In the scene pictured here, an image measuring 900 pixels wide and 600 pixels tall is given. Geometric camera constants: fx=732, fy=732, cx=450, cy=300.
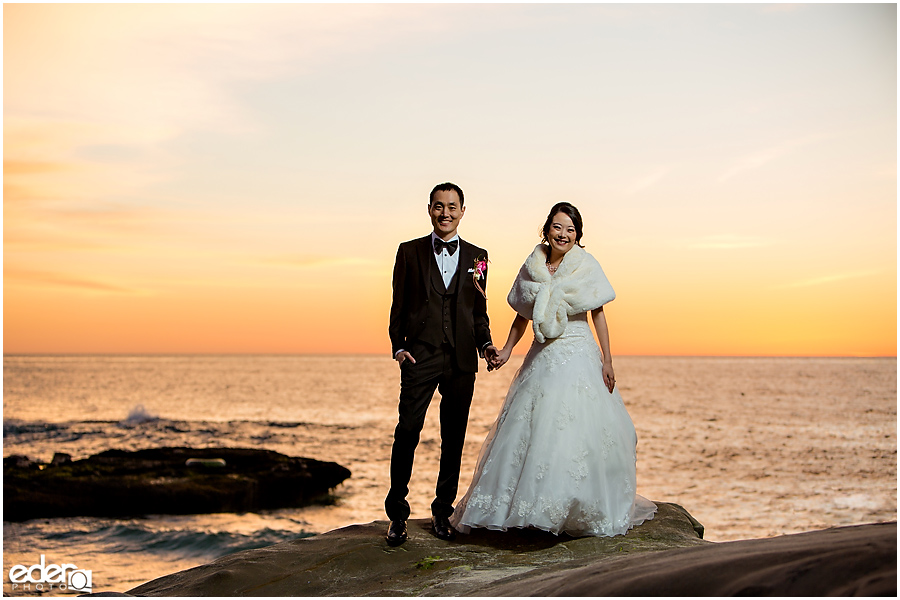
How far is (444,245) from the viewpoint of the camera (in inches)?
200

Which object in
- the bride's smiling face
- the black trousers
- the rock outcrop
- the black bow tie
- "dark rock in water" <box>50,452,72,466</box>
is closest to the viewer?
the rock outcrop

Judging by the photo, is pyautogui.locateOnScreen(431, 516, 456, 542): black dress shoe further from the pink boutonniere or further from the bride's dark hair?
the bride's dark hair

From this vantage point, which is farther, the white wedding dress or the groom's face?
the groom's face

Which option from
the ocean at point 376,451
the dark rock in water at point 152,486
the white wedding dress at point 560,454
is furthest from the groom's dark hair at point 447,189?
the dark rock in water at point 152,486

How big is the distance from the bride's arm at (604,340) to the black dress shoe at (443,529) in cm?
147

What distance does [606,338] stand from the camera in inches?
205

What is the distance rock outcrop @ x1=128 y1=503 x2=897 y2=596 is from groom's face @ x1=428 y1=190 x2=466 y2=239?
2143mm

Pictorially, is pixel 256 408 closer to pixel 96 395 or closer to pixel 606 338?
pixel 96 395

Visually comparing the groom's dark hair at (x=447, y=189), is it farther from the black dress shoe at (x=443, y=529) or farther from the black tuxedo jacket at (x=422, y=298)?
the black dress shoe at (x=443, y=529)

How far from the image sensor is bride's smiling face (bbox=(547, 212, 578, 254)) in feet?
17.1

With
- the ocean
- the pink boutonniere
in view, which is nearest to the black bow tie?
the pink boutonniere

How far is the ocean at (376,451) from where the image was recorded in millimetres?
11867

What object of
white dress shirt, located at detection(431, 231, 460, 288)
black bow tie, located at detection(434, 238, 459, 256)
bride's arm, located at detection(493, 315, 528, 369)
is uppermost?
black bow tie, located at detection(434, 238, 459, 256)

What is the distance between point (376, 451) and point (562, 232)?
17238 mm
